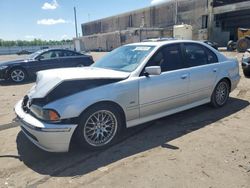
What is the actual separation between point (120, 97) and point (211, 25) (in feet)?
103

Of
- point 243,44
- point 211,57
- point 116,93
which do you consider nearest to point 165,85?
point 116,93

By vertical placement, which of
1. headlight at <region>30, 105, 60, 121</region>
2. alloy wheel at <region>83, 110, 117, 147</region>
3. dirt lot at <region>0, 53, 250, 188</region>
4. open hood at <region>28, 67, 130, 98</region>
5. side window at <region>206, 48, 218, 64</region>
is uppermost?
side window at <region>206, 48, 218, 64</region>

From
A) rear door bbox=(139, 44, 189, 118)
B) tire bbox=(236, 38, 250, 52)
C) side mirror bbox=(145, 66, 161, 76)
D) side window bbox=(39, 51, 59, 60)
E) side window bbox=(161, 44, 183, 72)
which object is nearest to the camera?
side mirror bbox=(145, 66, 161, 76)

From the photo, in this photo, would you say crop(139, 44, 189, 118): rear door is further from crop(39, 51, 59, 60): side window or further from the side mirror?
crop(39, 51, 59, 60): side window

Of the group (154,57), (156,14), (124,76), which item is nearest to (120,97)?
(124,76)

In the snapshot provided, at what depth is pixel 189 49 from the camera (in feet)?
16.1

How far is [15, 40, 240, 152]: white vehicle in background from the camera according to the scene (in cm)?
334

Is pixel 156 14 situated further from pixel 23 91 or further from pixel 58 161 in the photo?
pixel 58 161

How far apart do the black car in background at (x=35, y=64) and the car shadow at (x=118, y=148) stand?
6.75 metres

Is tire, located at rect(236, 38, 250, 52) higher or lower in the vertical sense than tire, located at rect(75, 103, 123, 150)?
higher

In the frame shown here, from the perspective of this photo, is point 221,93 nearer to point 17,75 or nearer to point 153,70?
point 153,70

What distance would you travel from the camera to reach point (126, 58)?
4.54m

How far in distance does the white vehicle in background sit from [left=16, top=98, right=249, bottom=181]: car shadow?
20cm

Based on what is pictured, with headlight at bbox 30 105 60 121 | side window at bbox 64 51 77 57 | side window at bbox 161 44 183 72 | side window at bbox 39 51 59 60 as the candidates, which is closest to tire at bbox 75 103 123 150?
headlight at bbox 30 105 60 121
